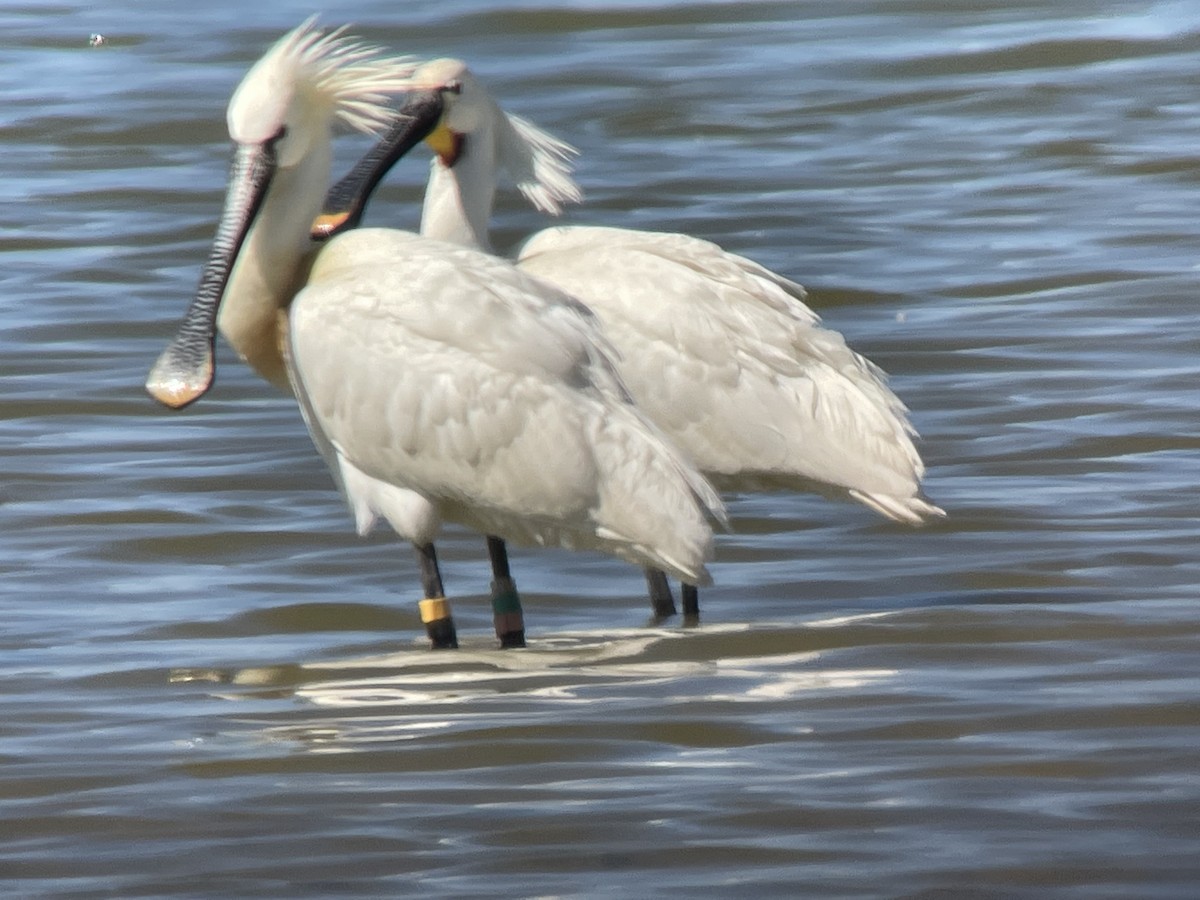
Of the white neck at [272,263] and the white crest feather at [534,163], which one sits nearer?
the white neck at [272,263]

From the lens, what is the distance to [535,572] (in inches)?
317

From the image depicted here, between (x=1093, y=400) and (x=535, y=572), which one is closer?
(x=535, y=572)

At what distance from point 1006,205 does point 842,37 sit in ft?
20.2

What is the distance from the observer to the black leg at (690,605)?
23.9ft

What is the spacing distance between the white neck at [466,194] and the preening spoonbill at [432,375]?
923 mm

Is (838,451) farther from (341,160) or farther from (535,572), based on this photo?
(341,160)

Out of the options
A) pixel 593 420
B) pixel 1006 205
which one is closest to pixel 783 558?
pixel 593 420

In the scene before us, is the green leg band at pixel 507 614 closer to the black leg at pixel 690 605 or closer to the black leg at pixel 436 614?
the black leg at pixel 436 614

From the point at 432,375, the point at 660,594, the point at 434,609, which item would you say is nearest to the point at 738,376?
the point at 660,594

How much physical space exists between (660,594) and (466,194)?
59.8 inches

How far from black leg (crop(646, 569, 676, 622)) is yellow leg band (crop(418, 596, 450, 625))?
700 mm

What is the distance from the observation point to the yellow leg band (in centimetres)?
700

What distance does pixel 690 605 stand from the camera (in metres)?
7.36

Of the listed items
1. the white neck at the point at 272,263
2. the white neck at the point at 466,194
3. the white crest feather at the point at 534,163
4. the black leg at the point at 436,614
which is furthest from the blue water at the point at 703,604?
the white crest feather at the point at 534,163
